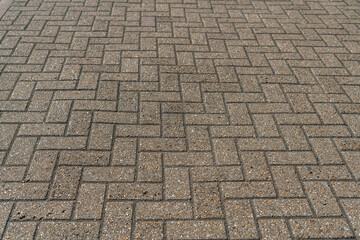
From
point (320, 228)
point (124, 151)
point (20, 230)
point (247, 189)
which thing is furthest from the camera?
point (124, 151)

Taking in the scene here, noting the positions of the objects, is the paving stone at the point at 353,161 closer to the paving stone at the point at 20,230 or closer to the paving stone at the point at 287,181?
the paving stone at the point at 287,181

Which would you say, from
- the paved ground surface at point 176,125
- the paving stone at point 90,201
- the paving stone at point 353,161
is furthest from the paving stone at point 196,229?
the paving stone at point 353,161

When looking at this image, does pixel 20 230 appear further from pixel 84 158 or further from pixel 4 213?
pixel 84 158

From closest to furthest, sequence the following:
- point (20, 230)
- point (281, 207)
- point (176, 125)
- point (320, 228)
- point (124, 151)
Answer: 1. point (20, 230)
2. point (320, 228)
3. point (281, 207)
4. point (124, 151)
5. point (176, 125)

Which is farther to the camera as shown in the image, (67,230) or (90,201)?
(90,201)

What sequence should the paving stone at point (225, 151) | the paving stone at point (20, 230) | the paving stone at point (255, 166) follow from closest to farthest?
the paving stone at point (20, 230) → the paving stone at point (255, 166) → the paving stone at point (225, 151)

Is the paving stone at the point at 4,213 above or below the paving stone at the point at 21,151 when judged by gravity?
below

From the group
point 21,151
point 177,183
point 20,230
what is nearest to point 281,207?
point 177,183

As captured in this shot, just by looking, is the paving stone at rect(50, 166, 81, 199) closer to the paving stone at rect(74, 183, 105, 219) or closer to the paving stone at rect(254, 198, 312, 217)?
the paving stone at rect(74, 183, 105, 219)

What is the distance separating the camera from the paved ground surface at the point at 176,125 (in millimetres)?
2367

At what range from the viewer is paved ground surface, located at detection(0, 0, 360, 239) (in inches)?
93.2

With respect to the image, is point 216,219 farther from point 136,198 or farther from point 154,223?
point 136,198

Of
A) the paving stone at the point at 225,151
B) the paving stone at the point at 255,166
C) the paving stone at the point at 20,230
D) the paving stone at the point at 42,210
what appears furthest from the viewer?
the paving stone at the point at 225,151

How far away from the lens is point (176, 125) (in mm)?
3098
